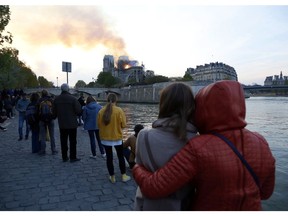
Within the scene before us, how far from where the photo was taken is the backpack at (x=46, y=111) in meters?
7.03

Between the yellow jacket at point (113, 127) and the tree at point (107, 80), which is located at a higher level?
the tree at point (107, 80)

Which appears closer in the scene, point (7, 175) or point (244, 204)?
point (244, 204)

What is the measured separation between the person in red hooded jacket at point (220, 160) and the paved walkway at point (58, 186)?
8.38 feet

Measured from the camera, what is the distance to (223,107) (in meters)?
1.63

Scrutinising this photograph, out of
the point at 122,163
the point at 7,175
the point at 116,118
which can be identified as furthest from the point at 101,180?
the point at 7,175

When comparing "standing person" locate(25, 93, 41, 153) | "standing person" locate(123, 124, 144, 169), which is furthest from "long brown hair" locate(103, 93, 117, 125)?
"standing person" locate(25, 93, 41, 153)

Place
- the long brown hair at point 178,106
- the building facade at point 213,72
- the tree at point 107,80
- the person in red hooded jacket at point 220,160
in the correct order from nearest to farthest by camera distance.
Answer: the person in red hooded jacket at point 220,160 < the long brown hair at point 178,106 < the tree at point 107,80 < the building facade at point 213,72

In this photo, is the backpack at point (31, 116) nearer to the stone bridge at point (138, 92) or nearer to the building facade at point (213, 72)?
the stone bridge at point (138, 92)

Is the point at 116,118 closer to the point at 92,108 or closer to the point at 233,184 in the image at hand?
the point at 92,108

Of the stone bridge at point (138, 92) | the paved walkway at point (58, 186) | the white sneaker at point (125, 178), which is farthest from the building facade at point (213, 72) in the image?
the white sneaker at point (125, 178)

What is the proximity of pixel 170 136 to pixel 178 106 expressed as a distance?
0.21m

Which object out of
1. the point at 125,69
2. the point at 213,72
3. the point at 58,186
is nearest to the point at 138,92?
the point at 213,72

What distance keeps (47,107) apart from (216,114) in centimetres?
622

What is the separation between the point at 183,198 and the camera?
1.86 metres
